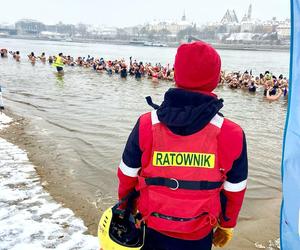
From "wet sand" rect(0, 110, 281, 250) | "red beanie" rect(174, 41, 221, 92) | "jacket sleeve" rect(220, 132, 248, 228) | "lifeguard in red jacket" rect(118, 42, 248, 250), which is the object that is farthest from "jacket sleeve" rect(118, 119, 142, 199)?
"wet sand" rect(0, 110, 281, 250)

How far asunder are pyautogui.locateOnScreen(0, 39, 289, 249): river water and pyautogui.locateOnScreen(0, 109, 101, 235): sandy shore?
4.9 inches

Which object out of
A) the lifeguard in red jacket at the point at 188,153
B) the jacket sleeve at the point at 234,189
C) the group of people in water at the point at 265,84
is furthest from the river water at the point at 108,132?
the lifeguard in red jacket at the point at 188,153

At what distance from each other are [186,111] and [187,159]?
0.91 ft

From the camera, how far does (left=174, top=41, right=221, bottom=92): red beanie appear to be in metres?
1.85

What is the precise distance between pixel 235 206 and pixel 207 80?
831 millimetres

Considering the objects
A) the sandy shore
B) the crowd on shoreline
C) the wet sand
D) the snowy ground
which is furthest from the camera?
the crowd on shoreline

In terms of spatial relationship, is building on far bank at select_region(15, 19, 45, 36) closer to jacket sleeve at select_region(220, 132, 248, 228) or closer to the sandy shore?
the sandy shore

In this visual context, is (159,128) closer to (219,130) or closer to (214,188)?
(219,130)

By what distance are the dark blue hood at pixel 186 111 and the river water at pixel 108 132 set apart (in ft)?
9.34

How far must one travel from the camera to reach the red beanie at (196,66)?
1.85m

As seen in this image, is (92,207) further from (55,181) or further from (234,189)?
(234,189)

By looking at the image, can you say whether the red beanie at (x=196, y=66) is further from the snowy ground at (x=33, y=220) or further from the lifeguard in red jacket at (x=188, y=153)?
the snowy ground at (x=33, y=220)

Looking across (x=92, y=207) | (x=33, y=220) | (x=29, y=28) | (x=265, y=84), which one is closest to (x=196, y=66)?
(x=33, y=220)

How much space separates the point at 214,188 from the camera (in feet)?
6.43
